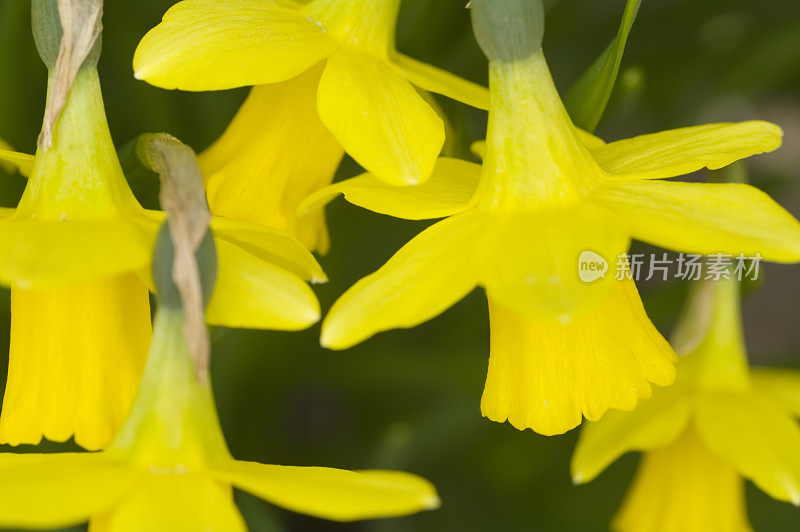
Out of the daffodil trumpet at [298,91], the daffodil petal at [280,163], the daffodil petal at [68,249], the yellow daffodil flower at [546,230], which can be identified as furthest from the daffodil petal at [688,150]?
the daffodil petal at [68,249]

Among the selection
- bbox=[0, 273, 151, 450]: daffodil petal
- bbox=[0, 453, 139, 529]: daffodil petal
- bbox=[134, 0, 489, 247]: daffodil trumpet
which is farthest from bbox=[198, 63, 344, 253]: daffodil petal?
bbox=[0, 453, 139, 529]: daffodil petal

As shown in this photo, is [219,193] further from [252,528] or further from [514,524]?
[514,524]

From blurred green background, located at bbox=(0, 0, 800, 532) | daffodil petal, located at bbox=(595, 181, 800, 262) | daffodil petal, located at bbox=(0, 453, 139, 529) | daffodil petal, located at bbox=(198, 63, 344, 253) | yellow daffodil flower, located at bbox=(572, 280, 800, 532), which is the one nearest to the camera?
daffodil petal, located at bbox=(0, 453, 139, 529)

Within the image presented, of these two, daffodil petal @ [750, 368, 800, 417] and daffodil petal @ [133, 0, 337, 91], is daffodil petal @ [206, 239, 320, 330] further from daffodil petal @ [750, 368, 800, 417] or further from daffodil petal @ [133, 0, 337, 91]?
daffodil petal @ [750, 368, 800, 417]

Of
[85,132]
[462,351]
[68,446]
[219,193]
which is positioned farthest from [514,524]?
[85,132]

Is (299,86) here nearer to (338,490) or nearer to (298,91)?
(298,91)

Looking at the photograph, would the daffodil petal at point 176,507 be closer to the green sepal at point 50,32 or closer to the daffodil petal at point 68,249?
the daffodil petal at point 68,249

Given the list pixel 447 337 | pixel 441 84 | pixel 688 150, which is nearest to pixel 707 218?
pixel 688 150
